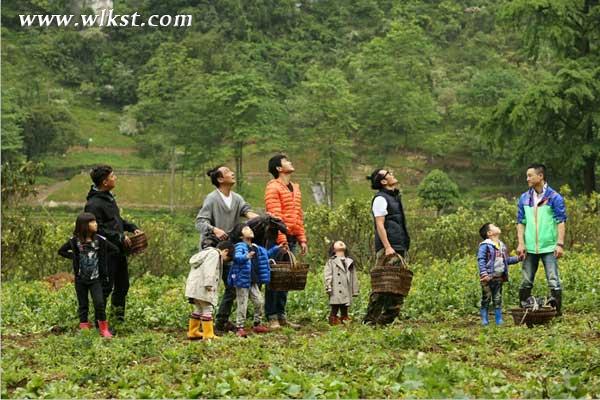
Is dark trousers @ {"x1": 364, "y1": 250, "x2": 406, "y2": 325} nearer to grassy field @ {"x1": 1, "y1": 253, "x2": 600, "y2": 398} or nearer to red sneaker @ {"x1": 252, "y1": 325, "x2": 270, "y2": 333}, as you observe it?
grassy field @ {"x1": 1, "y1": 253, "x2": 600, "y2": 398}

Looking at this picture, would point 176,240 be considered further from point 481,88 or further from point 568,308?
point 481,88

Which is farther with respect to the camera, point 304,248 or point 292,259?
A: point 304,248

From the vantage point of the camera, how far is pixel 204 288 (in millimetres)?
8133

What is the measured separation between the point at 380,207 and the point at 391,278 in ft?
2.17

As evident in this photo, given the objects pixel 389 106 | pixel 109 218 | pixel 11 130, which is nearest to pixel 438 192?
pixel 389 106

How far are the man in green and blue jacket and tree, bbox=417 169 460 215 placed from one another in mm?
28372

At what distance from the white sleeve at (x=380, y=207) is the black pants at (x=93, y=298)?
2.51 meters

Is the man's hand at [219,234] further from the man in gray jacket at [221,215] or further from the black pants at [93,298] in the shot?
the black pants at [93,298]

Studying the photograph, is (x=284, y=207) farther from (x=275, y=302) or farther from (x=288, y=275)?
(x=275, y=302)

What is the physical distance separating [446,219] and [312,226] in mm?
2918

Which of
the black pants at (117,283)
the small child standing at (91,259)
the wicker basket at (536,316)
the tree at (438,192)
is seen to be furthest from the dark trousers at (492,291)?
the tree at (438,192)

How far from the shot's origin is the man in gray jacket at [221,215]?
8438 mm

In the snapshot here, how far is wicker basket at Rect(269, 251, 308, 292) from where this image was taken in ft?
28.4

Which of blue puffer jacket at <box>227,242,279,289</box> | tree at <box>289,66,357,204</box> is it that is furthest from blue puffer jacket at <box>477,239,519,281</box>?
tree at <box>289,66,357,204</box>
